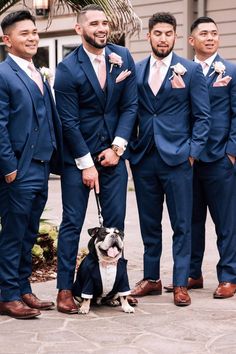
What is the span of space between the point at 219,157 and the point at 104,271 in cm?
141

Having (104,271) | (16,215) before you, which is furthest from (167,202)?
(16,215)

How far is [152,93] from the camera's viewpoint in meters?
5.97

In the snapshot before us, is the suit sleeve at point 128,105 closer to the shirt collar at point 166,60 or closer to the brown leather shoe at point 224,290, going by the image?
the shirt collar at point 166,60

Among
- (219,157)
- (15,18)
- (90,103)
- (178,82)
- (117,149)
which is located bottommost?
(219,157)

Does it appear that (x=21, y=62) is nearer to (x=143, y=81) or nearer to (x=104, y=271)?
(x=143, y=81)

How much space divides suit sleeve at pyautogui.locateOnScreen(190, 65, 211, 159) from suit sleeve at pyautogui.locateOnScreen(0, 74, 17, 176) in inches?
57.9

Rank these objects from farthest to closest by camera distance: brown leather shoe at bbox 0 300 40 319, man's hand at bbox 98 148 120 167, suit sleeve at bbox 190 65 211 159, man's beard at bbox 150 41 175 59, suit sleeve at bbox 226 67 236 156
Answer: suit sleeve at bbox 226 67 236 156
man's beard at bbox 150 41 175 59
suit sleeve at bbox 190 65 211 159
man's hand at bbox 98 148 120 167
brown leather shoe at bbox 0 300 40 319

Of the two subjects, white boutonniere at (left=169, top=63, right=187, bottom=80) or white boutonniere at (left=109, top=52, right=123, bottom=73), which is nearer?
white boutonniere at (left=109, top=52, right=123, bottom=73)

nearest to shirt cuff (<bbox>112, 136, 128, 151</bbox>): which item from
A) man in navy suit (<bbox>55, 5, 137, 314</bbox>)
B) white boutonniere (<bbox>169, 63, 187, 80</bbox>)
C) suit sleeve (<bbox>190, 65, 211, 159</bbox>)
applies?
man in navy suit (<bbox>55, 5, 137, 314</bbox>)

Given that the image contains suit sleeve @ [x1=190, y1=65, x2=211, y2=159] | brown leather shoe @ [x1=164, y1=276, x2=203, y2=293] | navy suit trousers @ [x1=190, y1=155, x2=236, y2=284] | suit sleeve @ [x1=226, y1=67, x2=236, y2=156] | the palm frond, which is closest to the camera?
suit sleeve @ [x1=190, y1=65, x2=211, y2=159]

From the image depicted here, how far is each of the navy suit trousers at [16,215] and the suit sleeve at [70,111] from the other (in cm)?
28

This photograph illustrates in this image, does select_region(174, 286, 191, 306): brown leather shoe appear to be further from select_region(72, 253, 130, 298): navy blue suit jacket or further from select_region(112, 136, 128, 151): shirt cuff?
select_region(112, 136, 128, 151): shirt cuff

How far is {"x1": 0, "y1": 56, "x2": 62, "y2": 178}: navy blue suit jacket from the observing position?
17.3 ft

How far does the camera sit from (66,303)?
567 cm
